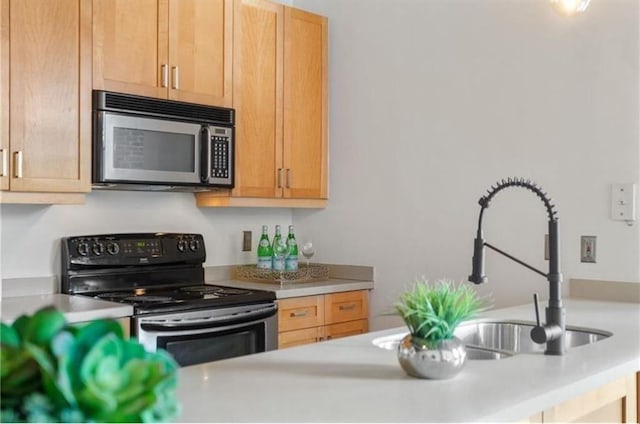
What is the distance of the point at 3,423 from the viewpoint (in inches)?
31.5

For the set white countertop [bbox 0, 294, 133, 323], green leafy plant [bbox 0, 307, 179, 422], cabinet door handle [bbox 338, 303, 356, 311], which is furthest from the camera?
cabinet door handle [bbox 338, 303, 356, 311]

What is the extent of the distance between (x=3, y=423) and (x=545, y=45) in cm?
282

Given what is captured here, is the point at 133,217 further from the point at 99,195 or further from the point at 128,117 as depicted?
the point at 128,117

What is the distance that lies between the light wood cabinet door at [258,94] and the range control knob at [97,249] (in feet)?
2.24

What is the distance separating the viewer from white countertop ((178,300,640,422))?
1.23 m

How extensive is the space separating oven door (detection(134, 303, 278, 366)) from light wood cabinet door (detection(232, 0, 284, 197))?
682 millimetres

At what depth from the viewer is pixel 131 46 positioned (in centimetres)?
309

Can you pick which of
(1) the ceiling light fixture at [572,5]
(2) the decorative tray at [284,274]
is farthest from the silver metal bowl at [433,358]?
(2) the decorative tray at [284,274]

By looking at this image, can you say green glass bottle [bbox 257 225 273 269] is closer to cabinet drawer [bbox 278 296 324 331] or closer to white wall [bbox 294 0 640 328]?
white wall [bbox 294 0 640 328]

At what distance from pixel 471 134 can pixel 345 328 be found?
1.18 metres

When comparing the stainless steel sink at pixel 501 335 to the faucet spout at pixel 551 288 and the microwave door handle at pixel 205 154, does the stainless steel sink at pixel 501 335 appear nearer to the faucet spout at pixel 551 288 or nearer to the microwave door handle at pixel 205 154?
the faucet spout at pixel 551 288

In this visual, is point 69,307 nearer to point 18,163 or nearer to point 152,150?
point 18,163

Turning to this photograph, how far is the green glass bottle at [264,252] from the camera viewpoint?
152 inches

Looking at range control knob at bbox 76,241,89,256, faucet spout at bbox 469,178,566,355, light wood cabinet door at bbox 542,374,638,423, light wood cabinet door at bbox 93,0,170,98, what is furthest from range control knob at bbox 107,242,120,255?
light wood cabinet door at bbox 542,374,638,423
